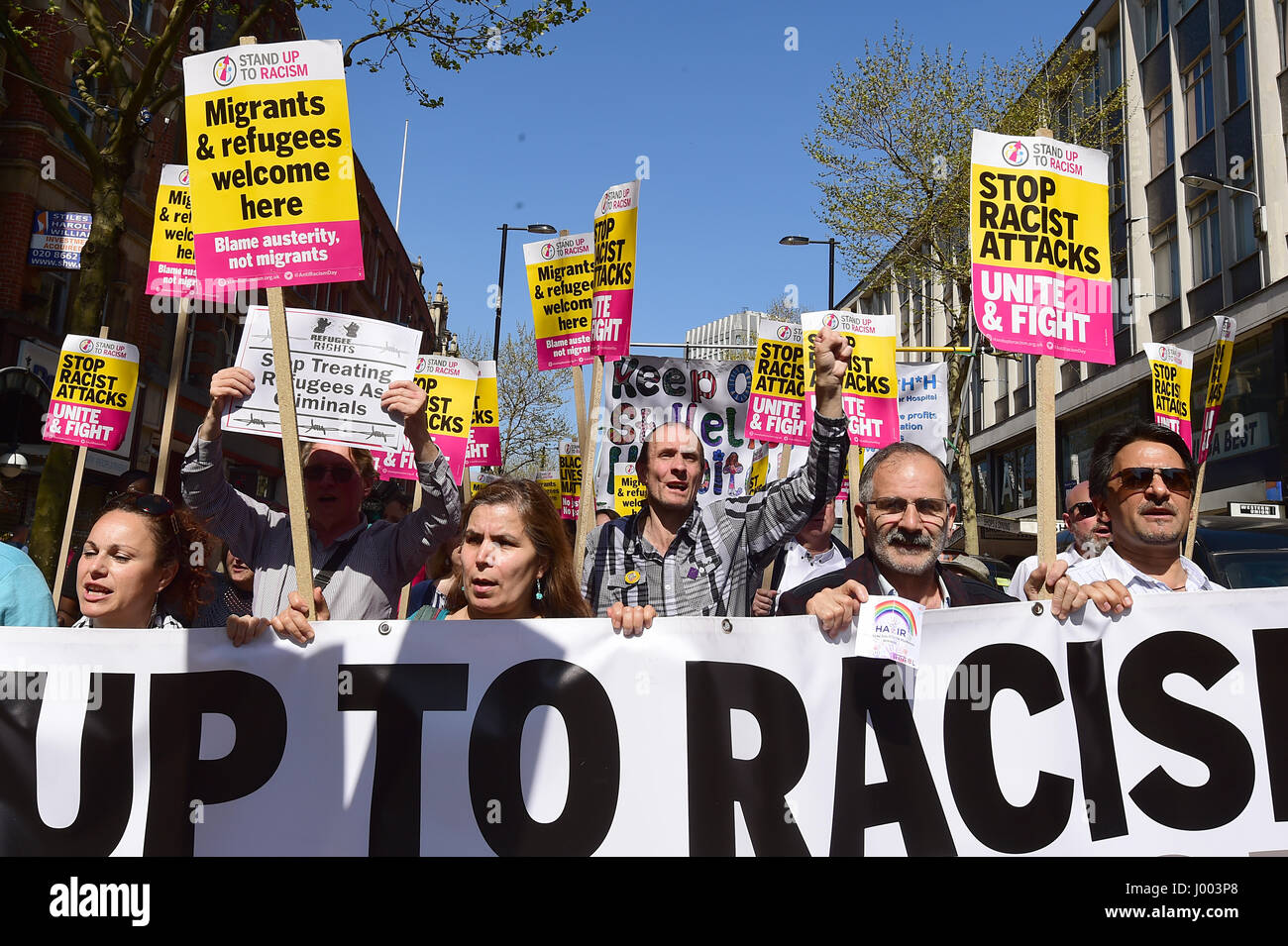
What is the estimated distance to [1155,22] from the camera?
26328mm

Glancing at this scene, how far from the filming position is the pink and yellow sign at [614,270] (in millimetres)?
6527

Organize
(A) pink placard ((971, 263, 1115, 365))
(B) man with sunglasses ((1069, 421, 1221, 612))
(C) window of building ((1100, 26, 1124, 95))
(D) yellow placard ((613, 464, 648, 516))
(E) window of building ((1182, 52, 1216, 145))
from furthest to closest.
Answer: (C) window of building ((1100, 26, 1124, 95)) < (E) window of building ((1182, 52, 1216, 145)) < (D) yellow placard ((613, 464, 648, 516)) < (A) pink placard ((971, 263, 1115, 365)) < (B) man with sunglasses ((1069, 421, 1221, 612))

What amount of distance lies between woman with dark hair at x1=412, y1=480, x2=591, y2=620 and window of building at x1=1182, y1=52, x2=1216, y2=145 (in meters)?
24.6

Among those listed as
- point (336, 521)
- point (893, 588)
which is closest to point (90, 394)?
point (336, 521)

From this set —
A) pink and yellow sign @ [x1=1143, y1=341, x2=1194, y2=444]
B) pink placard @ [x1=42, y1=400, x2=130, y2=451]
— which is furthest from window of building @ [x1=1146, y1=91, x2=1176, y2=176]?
pink placard @ [x1=42, y1=400, x2=130, y2=451]

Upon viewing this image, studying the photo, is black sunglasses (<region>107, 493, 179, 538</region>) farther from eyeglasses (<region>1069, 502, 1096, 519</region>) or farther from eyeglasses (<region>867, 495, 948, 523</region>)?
eyeglasses (<region>1069, 502, 1096, 519</region>)

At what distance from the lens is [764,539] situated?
4.24m

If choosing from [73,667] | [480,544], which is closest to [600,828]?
[480,544]

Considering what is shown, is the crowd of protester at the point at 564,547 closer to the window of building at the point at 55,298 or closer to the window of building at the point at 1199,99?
the window of building at the point at 55,298

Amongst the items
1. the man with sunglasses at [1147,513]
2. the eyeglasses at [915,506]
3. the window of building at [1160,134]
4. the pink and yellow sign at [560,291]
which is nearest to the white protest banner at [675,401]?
the pink and yellow sign at [560,291]

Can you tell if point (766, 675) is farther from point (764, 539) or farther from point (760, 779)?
point (764, 539)

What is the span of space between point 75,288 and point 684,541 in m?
18.3

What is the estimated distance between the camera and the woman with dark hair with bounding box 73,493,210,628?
3.00 meters
